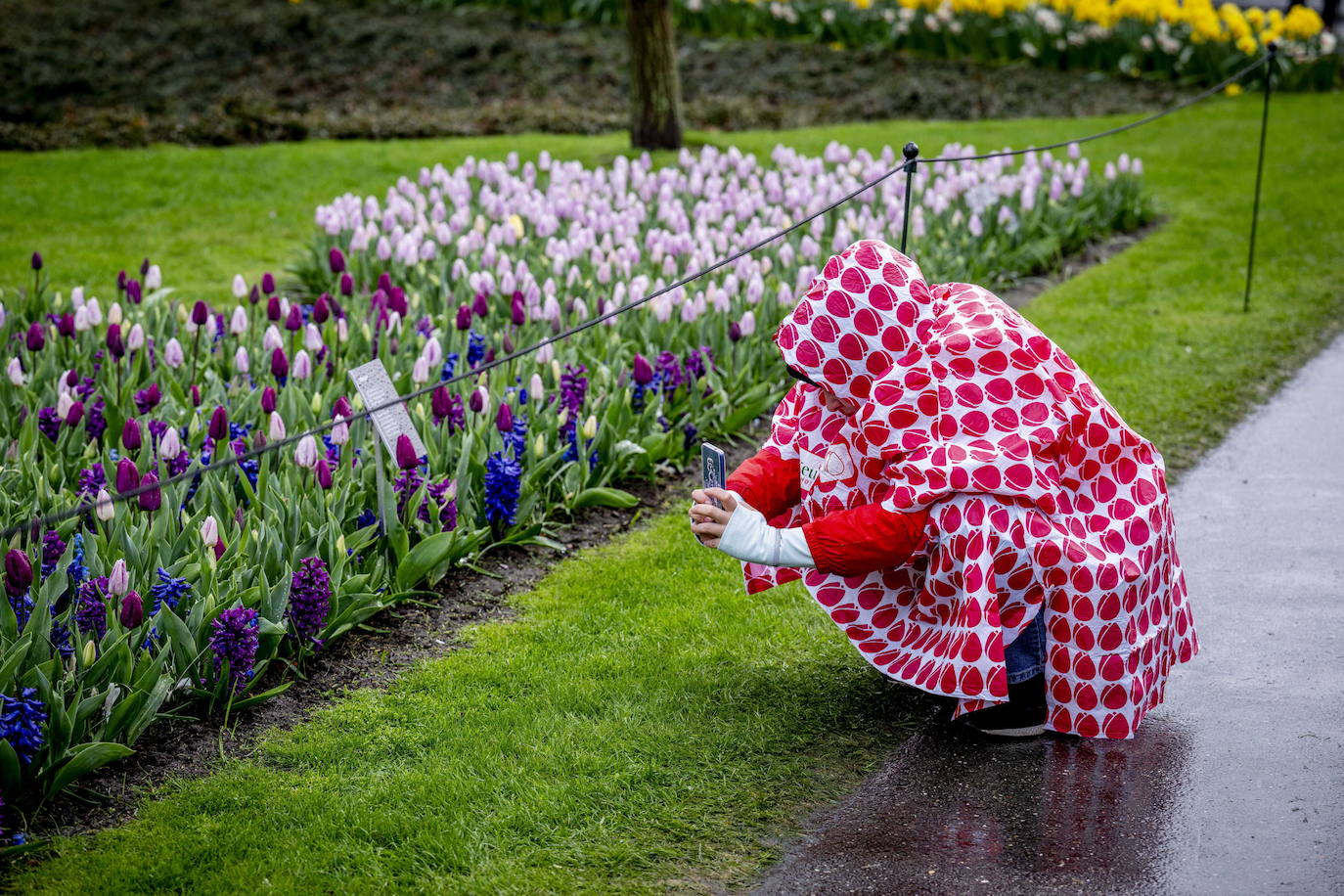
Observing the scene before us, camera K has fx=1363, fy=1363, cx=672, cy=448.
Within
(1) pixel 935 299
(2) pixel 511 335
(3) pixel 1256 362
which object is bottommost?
(3) pixel 1256 362

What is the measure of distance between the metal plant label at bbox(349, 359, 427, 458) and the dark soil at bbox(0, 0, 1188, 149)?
8.29 m

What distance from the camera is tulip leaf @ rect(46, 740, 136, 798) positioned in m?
2.91

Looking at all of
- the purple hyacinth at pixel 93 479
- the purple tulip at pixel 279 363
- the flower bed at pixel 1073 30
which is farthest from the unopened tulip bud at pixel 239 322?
the flower bed at pixel 1073 30

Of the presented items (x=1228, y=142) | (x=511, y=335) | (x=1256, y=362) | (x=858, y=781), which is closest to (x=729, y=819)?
(x=858, y=781)

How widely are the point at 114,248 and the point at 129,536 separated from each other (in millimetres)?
5381

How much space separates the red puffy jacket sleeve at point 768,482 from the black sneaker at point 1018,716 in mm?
705

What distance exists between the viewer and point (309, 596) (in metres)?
3.49

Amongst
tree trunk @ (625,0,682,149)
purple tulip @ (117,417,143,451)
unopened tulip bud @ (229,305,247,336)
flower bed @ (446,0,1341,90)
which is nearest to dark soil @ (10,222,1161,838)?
purple tulip @ (117,417,143,451)

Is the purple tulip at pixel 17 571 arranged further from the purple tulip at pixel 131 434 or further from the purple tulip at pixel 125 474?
the purple tulip at pixel 131 434

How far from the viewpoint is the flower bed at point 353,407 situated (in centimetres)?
325

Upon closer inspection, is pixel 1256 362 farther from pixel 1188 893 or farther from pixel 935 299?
pixel 1188 893

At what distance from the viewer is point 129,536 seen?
11.6 feet

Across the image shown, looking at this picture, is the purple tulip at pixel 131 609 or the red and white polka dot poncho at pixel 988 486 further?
the purple tulip at pixel 131 609

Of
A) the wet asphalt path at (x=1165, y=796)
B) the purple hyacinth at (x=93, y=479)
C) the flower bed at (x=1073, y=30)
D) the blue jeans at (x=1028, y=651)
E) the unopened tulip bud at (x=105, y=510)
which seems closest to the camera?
the wet asphalt path at (x=1165, y=796)
